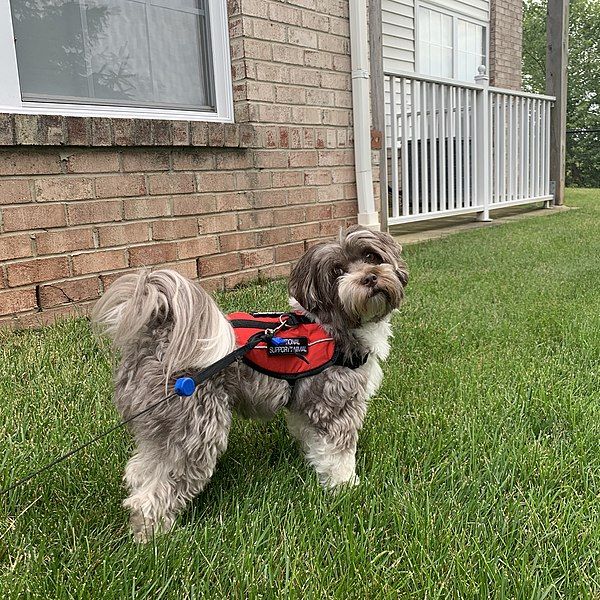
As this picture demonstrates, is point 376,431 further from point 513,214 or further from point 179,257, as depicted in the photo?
point 513,214

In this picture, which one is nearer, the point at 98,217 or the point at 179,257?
the point at 98,217

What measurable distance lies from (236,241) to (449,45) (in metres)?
10.4

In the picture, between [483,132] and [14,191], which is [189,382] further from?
[483,132]

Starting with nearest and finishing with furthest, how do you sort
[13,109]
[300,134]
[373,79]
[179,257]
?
[13,109] → [179,257] → [300,134] → [373,79]

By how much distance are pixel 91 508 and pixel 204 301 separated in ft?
2.72

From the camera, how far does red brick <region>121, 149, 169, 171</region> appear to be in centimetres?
437

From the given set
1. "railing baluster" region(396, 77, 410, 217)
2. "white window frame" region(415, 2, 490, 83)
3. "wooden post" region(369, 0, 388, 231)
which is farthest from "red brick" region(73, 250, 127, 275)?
"white window frame" region(415, 2, 490, 83)

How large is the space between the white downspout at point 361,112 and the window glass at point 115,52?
1.70 m

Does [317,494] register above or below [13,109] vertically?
below

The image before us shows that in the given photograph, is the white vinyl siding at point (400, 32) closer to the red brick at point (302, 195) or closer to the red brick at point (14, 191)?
the red brick at point (302, 195)

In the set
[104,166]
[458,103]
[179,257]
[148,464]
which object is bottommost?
[148,464]

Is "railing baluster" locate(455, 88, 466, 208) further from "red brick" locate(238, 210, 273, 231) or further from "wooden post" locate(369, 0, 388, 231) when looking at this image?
"red brick" locate(238, 210, 273, 231)

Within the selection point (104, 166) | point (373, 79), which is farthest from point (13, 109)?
point (373, 79)

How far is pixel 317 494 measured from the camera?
211 cm
